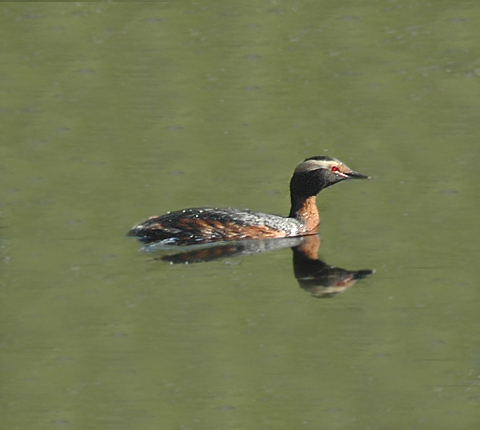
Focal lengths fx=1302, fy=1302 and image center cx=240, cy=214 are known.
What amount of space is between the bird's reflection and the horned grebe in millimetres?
138

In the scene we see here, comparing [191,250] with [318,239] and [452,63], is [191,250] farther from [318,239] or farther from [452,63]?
[452,63]

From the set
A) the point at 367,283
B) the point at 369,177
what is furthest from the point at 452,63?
the point at 367,283

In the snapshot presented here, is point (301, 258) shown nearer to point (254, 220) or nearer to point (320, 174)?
point (254, 220)

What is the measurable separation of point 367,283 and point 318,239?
2168 mm

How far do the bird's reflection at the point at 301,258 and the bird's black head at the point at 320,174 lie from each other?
749mm

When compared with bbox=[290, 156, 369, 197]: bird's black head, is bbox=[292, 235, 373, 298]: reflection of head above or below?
below

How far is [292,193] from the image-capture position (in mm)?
16844

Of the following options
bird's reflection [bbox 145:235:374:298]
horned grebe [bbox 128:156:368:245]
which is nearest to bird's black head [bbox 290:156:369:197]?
horned grebe [bbox 128:156:368:245]

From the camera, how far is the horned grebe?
1584 cm

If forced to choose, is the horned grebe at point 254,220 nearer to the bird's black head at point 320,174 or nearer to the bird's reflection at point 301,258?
the bird's black head at point 320,174

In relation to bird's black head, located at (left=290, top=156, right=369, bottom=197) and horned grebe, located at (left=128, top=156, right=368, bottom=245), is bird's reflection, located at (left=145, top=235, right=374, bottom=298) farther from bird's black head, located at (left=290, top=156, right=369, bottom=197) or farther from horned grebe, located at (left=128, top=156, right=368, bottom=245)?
bird's black head, located at (left=290, top=156, right=369, bottom=197)

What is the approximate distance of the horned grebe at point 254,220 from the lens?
15.8 metres

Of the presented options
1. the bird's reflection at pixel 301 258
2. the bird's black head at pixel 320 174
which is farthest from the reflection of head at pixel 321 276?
the bird's black head at pixel 320 174

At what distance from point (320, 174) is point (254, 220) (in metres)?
1.19
